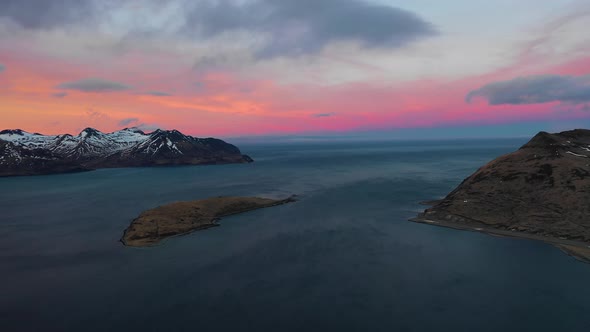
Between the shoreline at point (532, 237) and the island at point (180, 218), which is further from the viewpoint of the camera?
the island at point (180, 218)

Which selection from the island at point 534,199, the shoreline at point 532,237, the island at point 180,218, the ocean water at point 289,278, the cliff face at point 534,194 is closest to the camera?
the ocean water at point 289,278

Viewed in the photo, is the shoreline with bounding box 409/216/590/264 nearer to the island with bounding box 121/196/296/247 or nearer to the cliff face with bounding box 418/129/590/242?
the cliff face with bounding box 418/129/590/242

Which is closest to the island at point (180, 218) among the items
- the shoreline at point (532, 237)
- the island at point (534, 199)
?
the shoreline at point (532, 237)

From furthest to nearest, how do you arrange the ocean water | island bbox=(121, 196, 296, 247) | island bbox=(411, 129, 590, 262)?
island bbox=(121, 196, 296, 247), island bbox=(411, 129, 590, 262), the ocean water

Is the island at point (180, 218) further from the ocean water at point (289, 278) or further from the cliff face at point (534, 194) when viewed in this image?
the cliff face at point (534, 194)

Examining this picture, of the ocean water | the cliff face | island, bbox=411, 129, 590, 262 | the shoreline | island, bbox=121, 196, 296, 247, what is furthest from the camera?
island, bbox=121, 196, 296, 247

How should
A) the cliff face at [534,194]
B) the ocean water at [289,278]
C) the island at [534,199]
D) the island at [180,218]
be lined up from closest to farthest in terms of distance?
the ocean water at [289,278] < the island at [534,199] < the cliff face at [534,194] < the island at [180,218]

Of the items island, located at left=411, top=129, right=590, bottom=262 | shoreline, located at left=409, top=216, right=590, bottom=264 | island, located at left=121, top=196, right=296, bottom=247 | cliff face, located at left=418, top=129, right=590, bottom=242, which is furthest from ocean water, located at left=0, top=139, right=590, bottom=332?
cliff face, located at left=418, top=129, right=590, bottom=242

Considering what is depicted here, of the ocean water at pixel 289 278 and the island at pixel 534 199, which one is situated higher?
the island at pixel 534 199
